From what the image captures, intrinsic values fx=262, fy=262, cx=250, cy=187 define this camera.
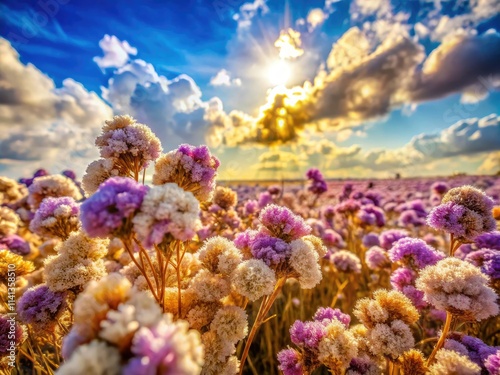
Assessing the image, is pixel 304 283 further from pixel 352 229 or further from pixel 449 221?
pixel 352 229

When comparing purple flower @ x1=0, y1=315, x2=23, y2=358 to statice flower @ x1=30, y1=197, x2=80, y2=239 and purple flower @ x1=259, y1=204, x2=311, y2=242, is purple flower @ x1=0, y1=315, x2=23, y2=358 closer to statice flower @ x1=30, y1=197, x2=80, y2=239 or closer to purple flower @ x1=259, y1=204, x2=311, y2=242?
statice flower @ x1=30, y1=197, x2=80, y2=239

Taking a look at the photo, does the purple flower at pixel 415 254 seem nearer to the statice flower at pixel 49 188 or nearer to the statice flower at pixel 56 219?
the statice flower at pixel 56 219

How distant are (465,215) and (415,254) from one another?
0.50 metres

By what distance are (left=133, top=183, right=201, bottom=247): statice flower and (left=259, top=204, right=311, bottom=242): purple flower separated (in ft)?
2.26

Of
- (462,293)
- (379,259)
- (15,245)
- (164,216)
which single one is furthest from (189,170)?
(15,245)

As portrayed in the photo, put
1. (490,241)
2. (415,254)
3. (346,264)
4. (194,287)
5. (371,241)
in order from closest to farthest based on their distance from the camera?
(194,287) < (415,254) < (490,241) < (346,264) < (371,241)

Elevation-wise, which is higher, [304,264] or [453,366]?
[304,264]

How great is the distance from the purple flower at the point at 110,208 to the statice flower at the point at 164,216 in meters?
0.05

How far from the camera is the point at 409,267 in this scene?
2.31 m

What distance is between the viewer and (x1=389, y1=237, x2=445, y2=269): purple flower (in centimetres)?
215

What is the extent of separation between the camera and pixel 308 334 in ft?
4.73

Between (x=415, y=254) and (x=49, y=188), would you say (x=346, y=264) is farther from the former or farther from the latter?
(x=49, y=188)

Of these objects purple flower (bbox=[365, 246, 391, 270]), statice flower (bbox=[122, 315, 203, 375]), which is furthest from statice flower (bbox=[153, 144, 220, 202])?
purple flower (bbox=[365, 246, 391, 270])

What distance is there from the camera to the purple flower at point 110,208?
0.96 m
